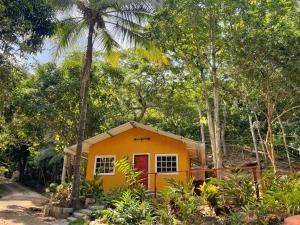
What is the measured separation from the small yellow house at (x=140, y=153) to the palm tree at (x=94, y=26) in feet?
10.4

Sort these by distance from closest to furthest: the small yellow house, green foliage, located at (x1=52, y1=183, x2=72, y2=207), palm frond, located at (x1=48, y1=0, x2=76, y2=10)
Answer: green foliage, located at (x1=52, y1=183, x2=72, y2=207)
palm frond, located at (x1=48, y1=0, x2=76, y2=10)
the small yellow house

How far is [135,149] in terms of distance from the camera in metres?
15.6

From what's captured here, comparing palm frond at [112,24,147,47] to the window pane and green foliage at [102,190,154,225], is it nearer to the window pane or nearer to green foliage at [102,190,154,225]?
the window pane

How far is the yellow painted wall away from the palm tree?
3259 millimetres

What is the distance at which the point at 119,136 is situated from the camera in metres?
15.9

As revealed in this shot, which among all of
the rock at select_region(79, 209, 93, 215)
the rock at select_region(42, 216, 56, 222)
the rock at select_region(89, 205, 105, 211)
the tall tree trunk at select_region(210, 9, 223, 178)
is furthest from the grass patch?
the tall tree trunk at select_region(210, 9, 223, 178)

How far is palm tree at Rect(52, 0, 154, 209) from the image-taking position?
12353 mm

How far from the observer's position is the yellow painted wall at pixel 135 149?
1498cm

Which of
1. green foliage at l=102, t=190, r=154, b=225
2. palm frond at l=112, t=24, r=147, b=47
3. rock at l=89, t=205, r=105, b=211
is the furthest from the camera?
palm frond at l=112, t=24, r=147, b=47

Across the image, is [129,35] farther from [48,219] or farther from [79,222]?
[48,219]

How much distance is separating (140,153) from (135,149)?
34cm

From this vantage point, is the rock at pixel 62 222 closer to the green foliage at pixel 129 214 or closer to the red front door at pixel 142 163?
the green foliage at pixel 129 214

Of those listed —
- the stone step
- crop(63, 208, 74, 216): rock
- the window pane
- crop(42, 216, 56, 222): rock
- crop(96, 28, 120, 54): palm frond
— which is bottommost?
crop(42, 216, 56, 222): rock

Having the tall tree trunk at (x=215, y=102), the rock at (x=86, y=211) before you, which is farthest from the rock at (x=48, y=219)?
the tall tree trunk at (x=215, y=102)
